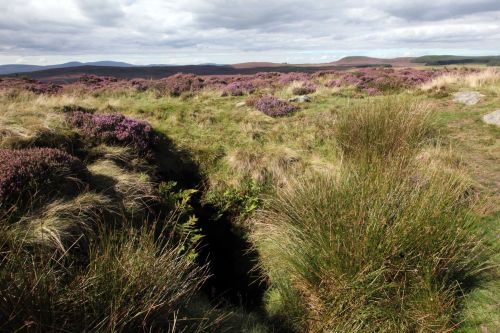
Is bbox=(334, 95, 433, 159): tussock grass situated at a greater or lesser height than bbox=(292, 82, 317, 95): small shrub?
lesser

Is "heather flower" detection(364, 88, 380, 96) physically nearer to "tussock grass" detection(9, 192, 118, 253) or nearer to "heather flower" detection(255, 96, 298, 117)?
"heather flower" detection(255, 96, 298, 117)

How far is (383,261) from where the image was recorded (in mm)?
3668

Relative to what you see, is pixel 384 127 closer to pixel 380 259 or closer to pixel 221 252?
pixel 380 259

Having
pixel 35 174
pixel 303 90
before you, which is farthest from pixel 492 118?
pixel 35 174

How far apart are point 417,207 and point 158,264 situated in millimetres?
2804

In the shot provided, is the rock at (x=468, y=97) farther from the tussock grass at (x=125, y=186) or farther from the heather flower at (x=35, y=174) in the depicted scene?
the heather flower at (x=35, y=174)

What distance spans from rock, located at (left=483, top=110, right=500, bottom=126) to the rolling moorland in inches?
22.6

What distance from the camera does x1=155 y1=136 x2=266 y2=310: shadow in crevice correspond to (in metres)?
5.43

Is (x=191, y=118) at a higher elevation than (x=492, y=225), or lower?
higher

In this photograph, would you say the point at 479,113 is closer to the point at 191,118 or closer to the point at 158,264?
the point at 191,118

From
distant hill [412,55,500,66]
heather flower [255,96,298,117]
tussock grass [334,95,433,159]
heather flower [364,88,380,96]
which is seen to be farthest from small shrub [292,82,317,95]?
distant hill [412,55,500,66]

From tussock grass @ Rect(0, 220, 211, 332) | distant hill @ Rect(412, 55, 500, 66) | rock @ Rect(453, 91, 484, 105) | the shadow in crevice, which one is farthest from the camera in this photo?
distant hill @ Rect(412, 55, 500, 66)

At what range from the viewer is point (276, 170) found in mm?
7484

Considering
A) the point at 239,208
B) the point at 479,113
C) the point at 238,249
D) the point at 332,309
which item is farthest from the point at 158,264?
the point at 479,113
